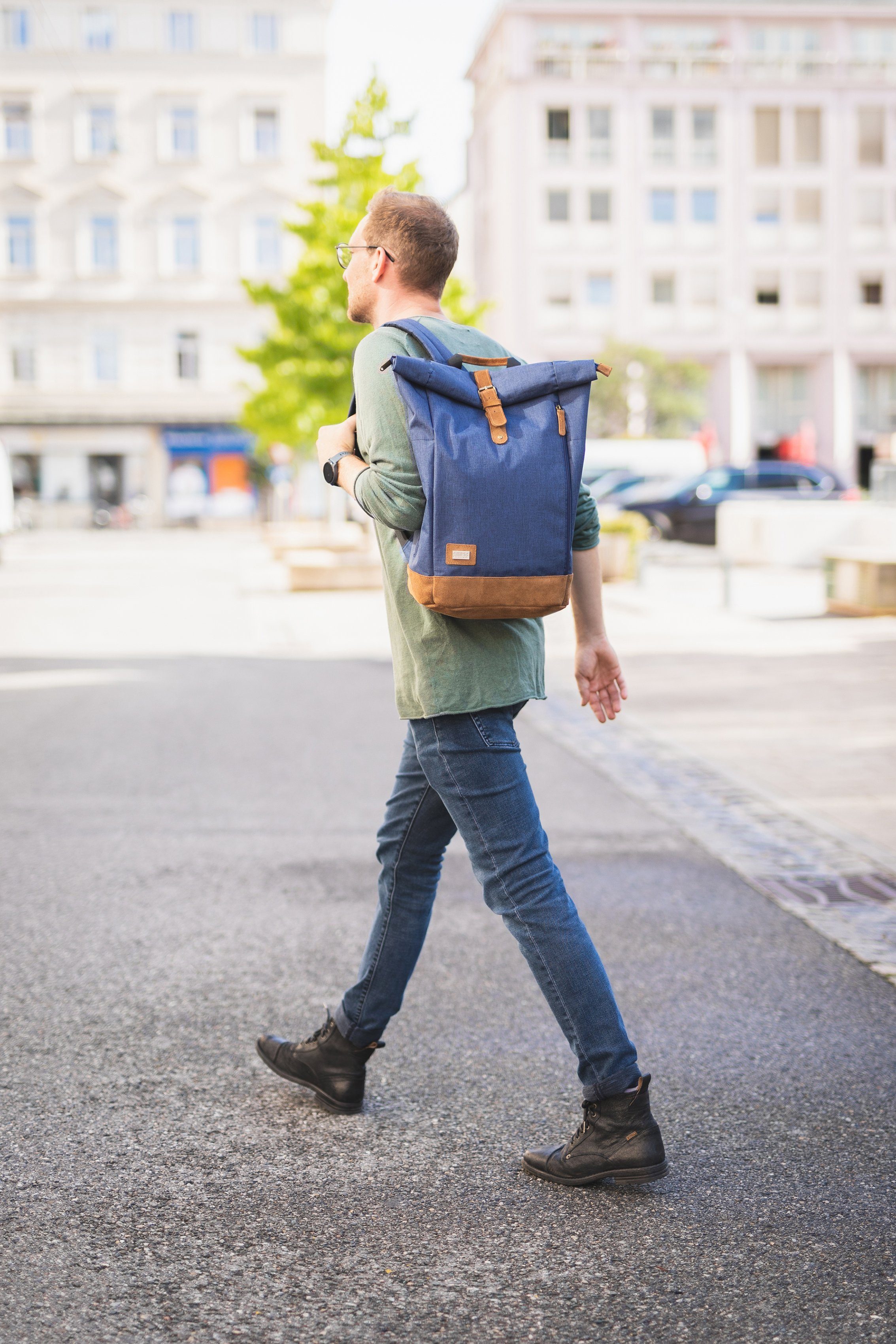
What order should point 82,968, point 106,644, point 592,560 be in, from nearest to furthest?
point 592,560, point 82,968, point 106,644

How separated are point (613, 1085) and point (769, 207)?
6206 centimetres

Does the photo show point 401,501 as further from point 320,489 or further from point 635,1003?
point 320,489

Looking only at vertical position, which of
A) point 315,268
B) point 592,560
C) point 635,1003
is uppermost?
point 315,268

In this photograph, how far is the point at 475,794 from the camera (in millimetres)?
2764

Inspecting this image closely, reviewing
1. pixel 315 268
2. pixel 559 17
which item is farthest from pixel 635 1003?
pixel 559 17

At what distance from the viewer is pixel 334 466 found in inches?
111

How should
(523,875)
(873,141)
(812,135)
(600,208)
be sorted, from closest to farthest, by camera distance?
(523,875), (600,208), (812,135), (873,141)

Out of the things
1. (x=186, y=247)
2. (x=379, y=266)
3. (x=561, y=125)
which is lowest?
(x=379, y=266)

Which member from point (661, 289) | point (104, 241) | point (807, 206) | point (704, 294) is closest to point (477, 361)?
point (104, 241)

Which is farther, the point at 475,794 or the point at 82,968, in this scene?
the point at 82,968

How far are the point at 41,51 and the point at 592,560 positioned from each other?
59.2 m

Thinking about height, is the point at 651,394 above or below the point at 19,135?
below

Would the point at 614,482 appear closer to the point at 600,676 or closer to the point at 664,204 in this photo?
the point at 664,204

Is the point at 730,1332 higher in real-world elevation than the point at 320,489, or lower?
lower
